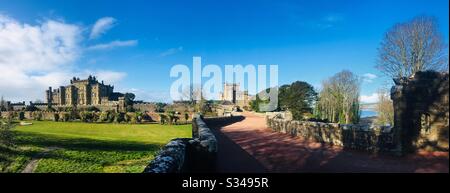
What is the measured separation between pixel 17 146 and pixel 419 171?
25.1m

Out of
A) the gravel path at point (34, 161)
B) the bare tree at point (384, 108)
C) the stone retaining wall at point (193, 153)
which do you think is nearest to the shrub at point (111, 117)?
the gravel path at point (34, 161)

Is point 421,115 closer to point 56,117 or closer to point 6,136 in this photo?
point 6,136

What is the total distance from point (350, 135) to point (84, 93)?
98884 millimetres

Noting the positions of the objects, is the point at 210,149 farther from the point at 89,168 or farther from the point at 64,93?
the point at 64,93

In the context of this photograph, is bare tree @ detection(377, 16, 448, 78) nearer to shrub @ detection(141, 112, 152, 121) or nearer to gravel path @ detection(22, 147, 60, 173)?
gravel path @ detection(22, 147, 60, 173)

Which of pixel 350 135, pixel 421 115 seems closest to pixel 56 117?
pixel 350 135

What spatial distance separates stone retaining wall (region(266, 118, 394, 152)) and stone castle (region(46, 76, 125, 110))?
86.5 meters

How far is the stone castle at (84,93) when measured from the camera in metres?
95.2

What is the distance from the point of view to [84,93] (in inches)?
3804

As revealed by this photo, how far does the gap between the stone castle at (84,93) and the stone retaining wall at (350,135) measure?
284 feet

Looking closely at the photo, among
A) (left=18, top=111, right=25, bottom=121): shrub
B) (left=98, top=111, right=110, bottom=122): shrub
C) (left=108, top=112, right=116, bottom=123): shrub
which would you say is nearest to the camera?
(left=108, top=112, right=116, bottom=123): shrub

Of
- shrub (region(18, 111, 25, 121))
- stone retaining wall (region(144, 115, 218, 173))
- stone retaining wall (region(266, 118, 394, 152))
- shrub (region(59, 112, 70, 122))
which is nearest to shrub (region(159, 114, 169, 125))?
shrub (region(59, 112, 70, 122))

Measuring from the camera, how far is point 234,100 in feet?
347

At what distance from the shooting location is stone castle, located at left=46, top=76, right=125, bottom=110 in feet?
312
